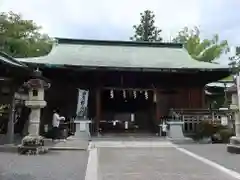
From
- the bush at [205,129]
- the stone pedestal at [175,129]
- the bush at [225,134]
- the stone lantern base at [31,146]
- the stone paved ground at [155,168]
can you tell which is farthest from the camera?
the bush at [205,129]

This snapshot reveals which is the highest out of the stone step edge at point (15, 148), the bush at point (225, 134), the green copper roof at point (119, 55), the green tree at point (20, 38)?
the green tree at point (20, 38)

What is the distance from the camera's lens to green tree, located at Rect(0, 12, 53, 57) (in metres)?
29.3

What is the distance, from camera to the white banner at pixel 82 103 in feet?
50.2

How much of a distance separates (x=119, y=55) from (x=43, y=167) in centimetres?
1385

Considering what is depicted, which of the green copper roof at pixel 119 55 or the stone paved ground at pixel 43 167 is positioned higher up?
the green copper roof at pixel 119 55

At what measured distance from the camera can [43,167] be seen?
7.54 metres

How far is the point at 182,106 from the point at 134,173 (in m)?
11.7

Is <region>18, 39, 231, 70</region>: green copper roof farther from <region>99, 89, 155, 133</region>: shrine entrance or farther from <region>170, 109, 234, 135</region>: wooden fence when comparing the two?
<region>99, 89, 155, 133</region>: shrine entrance

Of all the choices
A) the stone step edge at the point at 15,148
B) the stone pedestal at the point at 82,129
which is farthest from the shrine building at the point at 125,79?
the stone step edge at the point at 15,148

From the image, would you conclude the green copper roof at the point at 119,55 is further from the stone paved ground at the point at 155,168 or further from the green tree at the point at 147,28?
the green tree at the point at 147,28

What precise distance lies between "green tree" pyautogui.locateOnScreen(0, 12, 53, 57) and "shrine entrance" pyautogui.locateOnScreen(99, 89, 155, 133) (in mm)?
12067

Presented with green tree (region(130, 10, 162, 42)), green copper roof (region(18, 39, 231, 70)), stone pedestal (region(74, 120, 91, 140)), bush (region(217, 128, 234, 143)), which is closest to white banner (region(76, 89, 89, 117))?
stone pedestal (region(74, 120, 91, 140))

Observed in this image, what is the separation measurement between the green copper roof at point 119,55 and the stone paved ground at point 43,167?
769 cm

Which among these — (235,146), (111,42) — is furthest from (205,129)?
(111,42)
